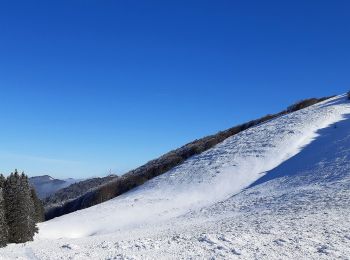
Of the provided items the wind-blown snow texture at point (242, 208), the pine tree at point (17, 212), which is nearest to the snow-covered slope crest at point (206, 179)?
the wind-blown snow texture at point (242, 208)

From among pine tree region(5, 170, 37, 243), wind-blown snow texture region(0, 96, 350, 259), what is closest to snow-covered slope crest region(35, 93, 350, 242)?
wind-blown snow texture region(0, 96, 350, 259)

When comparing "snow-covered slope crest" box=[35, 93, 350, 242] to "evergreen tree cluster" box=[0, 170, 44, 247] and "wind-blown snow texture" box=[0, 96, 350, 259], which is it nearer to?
"wind-blown snow texture" box=[0, 96, 350, 259]

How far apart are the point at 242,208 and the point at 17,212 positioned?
1544cm

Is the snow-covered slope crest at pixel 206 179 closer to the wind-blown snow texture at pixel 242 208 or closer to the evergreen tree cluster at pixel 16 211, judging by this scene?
the wind-blown snow texture at pixel 242 208

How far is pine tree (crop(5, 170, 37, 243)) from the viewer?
28.1m

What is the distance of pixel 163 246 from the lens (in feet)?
58.3

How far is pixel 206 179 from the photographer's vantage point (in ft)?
150

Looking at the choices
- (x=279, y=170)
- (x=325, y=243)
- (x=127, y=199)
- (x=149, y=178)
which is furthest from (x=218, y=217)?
(x=149, y=178)

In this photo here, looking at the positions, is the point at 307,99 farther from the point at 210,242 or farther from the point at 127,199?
the point at 210,242

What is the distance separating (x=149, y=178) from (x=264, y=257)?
42.2 metres

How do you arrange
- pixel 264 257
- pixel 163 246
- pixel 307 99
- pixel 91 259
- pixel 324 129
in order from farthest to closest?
1. pixel 307 99
2. pixel 324 129
3. pixel 163 246
4. pixel 91 259
5. pixel 264 257

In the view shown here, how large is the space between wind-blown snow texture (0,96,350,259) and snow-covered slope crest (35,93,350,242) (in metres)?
0.12

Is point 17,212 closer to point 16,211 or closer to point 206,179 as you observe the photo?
point 16,211

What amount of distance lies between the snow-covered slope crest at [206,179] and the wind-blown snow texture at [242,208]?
12 centimetres
